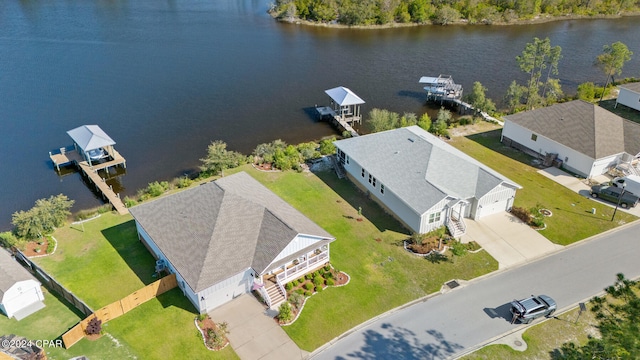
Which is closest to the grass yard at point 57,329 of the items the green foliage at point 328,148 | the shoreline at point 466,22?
the green foliage at point 328,148

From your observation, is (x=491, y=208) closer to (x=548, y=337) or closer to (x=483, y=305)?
(x=483, y=305)

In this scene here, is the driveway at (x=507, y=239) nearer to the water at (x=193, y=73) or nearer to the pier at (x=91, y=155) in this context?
the water at (x=193, y=73)

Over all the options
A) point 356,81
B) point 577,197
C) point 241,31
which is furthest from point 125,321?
point 241,31

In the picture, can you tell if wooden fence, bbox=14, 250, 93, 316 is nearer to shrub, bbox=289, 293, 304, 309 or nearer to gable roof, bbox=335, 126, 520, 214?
shrub, bbox=289, 293, 304, 309

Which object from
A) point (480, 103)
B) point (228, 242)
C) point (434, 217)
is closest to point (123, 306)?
point (228, 242)

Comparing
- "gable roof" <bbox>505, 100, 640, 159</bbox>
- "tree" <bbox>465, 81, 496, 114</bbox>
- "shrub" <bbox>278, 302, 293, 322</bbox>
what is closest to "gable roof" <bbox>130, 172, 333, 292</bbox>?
"shrub" <bbox>278, 302, 293, 322</bbox>
